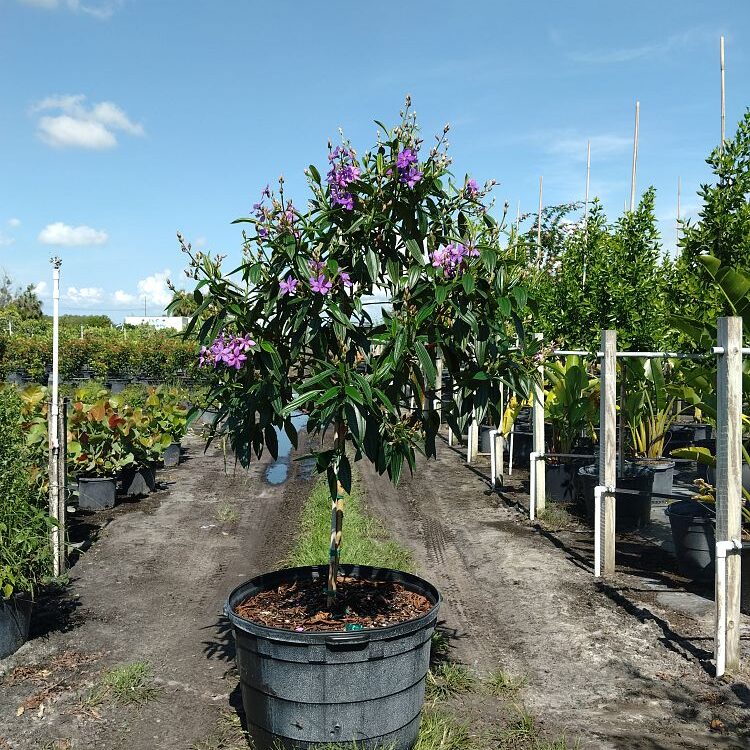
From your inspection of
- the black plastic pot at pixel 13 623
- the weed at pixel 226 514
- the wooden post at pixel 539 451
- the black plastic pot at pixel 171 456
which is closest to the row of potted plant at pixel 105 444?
the weed at pixel 226 514

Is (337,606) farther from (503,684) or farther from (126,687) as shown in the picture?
(126,687)

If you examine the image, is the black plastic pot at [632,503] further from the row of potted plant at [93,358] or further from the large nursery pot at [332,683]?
the row of potted plant at [93,358]

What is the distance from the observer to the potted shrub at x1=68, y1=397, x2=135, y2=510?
8.64 m

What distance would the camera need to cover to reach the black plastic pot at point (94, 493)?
346 inches

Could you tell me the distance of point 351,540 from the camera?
7008mm

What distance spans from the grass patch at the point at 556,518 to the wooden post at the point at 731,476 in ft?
11.1

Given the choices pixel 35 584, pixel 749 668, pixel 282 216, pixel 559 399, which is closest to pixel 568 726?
pixel 749 668

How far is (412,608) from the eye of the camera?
3684 millimetres

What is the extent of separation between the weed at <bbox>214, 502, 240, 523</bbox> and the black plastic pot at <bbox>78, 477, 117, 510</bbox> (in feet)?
4.16

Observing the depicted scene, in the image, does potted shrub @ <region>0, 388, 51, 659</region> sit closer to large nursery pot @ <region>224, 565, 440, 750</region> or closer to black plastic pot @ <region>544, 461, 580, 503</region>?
large nursery pot @ <region>224, 565, 440, 750</region>

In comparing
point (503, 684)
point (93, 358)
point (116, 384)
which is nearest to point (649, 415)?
point (503, 684)

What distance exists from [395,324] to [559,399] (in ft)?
23.0

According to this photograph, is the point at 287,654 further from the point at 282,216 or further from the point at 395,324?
the point at 282,216

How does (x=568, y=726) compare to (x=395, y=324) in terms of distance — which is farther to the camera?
(x=568, y=726)
